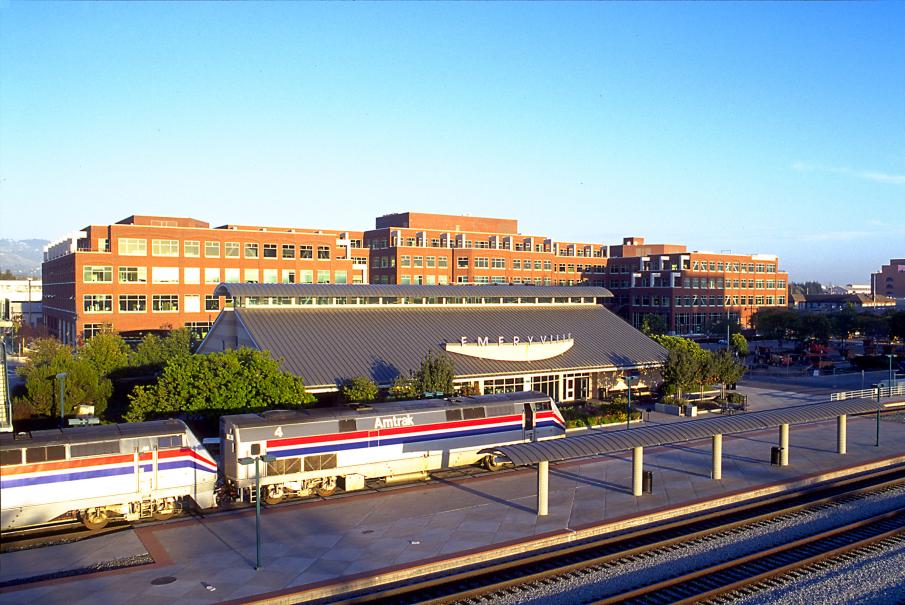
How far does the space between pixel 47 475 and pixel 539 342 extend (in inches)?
1392

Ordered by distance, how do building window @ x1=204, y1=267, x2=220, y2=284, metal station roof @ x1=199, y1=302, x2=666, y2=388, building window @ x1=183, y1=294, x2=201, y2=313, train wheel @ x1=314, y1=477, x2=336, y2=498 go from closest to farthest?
train wheel @ x1=314, y1=477, x2=336, y2=498 → metal station roof @ x1=199, y1=302, x2=666, y2=388 → building window @ x1=183, y1=294, x2=201, y2=313 → building window @ x1=204, y1=267, x2=220, y2=284

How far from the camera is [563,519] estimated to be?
27.4m

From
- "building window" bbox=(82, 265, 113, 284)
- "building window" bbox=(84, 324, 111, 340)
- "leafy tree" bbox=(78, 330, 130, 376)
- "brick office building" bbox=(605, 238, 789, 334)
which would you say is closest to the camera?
"leafy tree" bbox=(78, 330, 130, 376)

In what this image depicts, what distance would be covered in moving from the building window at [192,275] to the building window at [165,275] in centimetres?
100

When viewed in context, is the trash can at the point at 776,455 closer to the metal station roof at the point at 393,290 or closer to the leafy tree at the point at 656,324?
the metal station roof at the point at 393,290

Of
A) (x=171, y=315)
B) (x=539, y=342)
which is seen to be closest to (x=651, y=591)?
(x=539, y=342)

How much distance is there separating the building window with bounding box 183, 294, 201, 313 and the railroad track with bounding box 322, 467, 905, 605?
6951 cm

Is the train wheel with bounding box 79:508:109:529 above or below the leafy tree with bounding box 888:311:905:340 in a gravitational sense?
below

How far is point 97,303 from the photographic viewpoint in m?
80.0

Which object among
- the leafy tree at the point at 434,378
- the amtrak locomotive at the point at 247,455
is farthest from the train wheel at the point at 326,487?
the leafy tree at the point at 434,378

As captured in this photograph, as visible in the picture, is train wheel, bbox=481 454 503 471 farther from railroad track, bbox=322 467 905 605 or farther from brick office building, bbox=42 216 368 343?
brick office building, bbox=42 216 368 343

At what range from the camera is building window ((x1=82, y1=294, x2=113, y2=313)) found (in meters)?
79.5

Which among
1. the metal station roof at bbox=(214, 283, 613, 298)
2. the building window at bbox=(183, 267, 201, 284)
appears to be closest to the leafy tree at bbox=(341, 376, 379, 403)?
the metal station roof at bbox=(214, 283, 613, 298)

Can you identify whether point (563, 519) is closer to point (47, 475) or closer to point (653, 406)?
point (47, 475)
